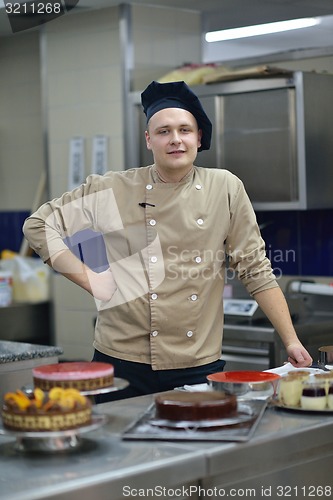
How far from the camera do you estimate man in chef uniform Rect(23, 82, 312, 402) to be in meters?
2.79

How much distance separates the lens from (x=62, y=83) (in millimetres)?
5484

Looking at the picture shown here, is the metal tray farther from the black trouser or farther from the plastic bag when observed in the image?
the plastic bag

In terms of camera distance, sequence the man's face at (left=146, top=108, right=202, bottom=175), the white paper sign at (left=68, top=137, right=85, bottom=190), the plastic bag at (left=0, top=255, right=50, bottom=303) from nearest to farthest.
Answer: the man's face at (left=146, top=108, right=202, bottom=175) → the white paper sign at (left=68, top=137, right=85, bottom=190) → the plastic bag at (left=0, top=255, right=50, bottom=303)

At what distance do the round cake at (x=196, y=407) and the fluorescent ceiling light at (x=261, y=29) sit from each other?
302 centimetres

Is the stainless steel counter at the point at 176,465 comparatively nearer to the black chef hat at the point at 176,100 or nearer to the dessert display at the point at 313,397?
the dessert display at the point at 313,397

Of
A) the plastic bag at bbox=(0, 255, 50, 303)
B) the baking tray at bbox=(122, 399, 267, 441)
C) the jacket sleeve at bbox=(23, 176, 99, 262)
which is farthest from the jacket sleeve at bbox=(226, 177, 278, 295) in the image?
the plastic bag at bbox=(0, 255, 50, 303)

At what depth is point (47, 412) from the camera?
6.20 feet

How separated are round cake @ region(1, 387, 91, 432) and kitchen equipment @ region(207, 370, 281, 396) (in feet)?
1.49

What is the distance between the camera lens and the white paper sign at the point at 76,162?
5375 mm

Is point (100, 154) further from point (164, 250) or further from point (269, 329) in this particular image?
point (164, 250)

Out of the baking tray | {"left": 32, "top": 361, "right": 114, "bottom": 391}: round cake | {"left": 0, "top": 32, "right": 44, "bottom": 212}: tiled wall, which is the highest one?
{"left": 0, "top": 32, "right": 44, "bottom": 212}: tiled wall

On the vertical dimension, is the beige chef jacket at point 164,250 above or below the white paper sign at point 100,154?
below

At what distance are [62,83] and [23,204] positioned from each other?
1.23 meters

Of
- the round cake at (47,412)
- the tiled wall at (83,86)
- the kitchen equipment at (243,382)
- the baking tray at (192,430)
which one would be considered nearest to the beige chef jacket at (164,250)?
the kitchen equipment at (243,382)
